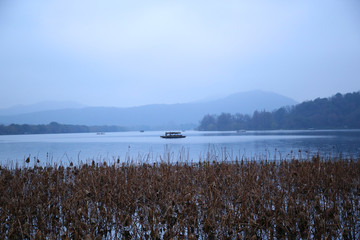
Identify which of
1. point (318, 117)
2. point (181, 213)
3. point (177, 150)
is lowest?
point (177, 150)

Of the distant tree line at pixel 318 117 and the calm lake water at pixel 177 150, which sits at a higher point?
the distant tree line at pixel 318 117

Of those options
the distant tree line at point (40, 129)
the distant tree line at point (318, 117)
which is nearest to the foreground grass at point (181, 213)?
the distant tree line at point (318, 117)

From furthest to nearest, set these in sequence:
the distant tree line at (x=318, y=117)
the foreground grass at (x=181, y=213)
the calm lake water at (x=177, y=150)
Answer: the distant tree line at (x=318, y=117) → the calm lake water at (x=177, y=150) → the foreground grass at (x=181, y=213)

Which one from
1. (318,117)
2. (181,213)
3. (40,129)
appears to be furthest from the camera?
(40,129)

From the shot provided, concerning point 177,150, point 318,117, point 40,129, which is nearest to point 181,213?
point 177,150

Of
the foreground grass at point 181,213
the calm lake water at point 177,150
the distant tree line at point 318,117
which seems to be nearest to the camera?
the foreground grass at point 181,213

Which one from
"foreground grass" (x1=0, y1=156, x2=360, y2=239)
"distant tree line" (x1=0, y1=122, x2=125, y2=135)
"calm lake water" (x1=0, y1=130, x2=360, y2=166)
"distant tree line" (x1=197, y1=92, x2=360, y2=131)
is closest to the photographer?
"foreground grass" (x1=0, y1=156, x2=360, y2=239)

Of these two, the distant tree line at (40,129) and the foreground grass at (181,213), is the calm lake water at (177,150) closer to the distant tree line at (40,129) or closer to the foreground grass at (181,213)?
the foreground grass at (181,213)

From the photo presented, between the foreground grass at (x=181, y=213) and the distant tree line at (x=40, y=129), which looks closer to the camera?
the foreground grass at (x=181, y=213)

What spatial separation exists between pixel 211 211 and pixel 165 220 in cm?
93

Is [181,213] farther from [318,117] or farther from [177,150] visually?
[318,117]

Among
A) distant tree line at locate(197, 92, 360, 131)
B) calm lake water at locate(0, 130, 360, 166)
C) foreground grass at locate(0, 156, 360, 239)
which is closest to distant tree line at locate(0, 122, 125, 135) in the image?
distant tree line at locate(197, 92, 360, 131)

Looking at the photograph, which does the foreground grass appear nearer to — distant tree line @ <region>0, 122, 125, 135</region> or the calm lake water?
the calm lake water

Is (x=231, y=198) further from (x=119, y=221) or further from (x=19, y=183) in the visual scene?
(x=19, y=183)
